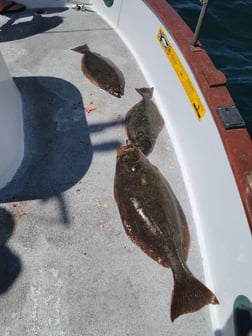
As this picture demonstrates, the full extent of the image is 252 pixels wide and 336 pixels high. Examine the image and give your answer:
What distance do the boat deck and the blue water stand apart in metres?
2.68

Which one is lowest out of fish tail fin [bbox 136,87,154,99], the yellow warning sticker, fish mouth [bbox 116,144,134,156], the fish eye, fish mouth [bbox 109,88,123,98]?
fish mouth [bbox 116,144,134,156]

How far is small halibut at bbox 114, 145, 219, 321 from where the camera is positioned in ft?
9.02

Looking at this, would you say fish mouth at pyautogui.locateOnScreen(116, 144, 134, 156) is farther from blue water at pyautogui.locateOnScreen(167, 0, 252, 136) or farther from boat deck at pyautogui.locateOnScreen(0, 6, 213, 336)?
blue water at pyautogui.locateOnScreen(167, 0, 252, 136)

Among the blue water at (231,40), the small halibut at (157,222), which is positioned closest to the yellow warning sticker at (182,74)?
the small halibut at (157,222)

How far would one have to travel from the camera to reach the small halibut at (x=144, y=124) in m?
3.93

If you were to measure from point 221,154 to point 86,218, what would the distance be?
152 centimetres

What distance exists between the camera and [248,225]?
233 cm

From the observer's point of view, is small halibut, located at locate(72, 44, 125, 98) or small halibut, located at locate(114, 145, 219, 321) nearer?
small halibut, located at locate(114, 145, 219, 321)

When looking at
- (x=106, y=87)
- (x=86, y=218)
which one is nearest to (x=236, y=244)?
(x=86, y=218)

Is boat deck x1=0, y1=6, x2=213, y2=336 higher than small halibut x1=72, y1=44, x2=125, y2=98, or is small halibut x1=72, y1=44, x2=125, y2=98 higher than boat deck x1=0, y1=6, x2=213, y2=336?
small halibut x1=72, y1=44, x2=125, y2=98

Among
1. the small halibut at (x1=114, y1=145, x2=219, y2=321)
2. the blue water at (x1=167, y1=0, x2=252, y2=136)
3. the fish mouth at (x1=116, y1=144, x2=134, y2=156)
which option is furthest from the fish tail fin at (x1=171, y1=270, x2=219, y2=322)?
the blue water at (x1=167, y1=0, x2=252, y2=136)

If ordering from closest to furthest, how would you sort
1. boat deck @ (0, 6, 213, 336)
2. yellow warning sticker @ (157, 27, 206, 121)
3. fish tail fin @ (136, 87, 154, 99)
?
boat deck @ (0, 6, 213, 336) < yellow warning sticker @ (157, 27, 206, 121) < fish tail fin @ (136, 87, 154, 99)

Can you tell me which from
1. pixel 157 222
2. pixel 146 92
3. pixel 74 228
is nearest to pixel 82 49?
pixel 146 92

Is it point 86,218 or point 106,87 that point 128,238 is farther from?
point 106,87
